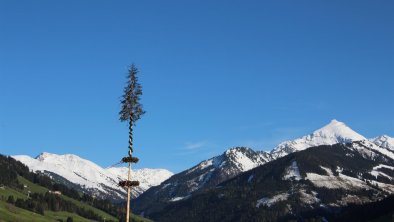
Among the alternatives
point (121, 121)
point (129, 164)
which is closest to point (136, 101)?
point (121, 121)

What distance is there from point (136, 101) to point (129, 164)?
13.4ft

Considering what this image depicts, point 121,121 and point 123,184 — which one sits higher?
point 121,121

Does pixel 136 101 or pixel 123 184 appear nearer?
pixel 123 184

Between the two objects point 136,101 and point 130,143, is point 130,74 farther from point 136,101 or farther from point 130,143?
point 130,143

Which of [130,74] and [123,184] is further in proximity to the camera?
[130,74]

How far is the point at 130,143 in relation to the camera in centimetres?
4038

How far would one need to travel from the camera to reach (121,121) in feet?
Result: 134

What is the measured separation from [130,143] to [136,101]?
8.89ft

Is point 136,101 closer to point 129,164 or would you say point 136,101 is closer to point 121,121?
point 121,121

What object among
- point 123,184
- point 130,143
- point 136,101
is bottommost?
point 123,184

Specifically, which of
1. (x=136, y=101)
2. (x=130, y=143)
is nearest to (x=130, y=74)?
(x=136, y=101)

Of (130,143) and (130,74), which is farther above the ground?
(130,74)

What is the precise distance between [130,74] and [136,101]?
2.00m

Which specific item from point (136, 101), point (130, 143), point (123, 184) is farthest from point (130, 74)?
point (123, 184)
